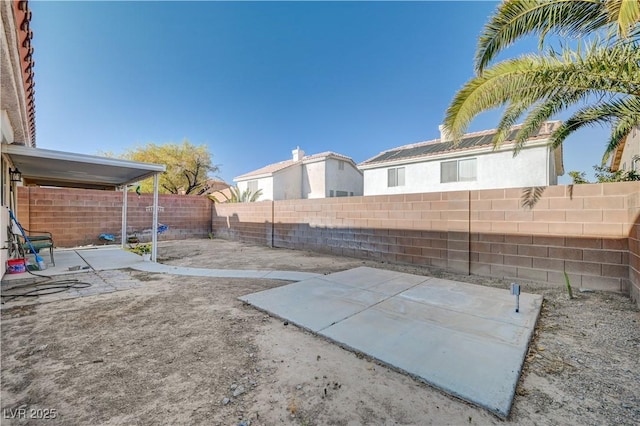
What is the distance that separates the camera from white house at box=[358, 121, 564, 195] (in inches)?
430

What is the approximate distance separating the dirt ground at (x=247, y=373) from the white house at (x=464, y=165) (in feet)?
27.3

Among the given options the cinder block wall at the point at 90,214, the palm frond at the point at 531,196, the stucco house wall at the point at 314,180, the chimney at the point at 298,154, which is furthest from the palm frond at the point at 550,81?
the chimney at the point at 298,154

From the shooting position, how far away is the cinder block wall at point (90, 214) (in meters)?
9.65

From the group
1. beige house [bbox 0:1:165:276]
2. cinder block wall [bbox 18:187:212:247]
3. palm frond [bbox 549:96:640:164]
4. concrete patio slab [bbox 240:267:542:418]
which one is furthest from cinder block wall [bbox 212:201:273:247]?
palm frond [bbox 549:96:640:164]

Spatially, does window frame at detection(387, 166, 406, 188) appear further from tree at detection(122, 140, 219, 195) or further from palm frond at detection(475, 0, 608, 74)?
tree at detection(122, 140, 219, 195)

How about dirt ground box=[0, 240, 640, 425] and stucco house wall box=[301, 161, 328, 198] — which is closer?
dirt ground box=[0, 240, 640, 425]

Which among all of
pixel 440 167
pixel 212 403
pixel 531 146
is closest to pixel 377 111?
pixel 440 167

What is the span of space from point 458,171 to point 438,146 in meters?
2.17

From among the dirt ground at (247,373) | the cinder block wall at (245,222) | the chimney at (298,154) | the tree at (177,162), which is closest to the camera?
the dirt ground at (247,373)

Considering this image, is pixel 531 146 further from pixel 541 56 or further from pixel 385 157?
pixel 541 56

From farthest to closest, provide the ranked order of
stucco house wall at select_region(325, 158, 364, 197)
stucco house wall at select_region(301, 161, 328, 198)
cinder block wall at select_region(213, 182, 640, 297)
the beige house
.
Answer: stucco house wall at select_region(325, 158, 364, 197), stucco house wall at select_region(301, 161, 328, 198), cinder block wall at select_region(213, 182, 640, 297), the beige house

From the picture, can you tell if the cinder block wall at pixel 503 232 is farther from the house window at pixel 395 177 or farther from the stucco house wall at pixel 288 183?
the stucco house wall at pixel 288 183

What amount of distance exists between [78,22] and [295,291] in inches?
370

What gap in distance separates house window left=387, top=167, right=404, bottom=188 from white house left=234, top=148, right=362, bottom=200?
209 inches
